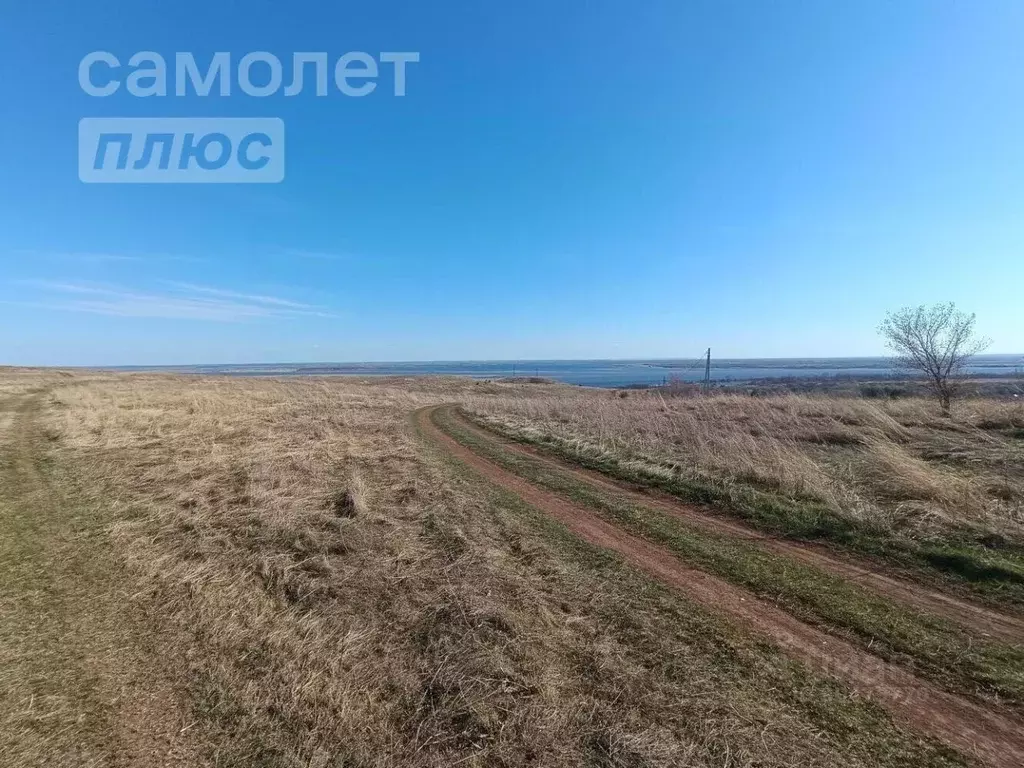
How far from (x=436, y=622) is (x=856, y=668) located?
13.2ft

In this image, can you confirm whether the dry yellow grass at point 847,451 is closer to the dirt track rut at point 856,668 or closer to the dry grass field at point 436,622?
the dry grass field at point 436,622

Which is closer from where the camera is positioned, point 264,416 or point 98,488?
point 98,488

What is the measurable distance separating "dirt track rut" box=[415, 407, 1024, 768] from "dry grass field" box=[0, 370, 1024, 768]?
0.15 meters

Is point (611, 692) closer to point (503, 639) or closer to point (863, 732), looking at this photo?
point (503, 639)

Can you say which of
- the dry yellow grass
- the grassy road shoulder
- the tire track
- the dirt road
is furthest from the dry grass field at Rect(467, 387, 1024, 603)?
the dirt road

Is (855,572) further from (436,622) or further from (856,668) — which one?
(436,622)

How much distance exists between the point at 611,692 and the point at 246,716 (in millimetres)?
2932

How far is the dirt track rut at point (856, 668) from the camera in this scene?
3.27 meters

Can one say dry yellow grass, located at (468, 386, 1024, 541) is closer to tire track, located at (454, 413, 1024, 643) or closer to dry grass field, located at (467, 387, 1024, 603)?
dry grass field, located at (467, 387, 1024, 603)

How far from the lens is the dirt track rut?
3.27 metres

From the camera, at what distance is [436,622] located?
488 centimetres

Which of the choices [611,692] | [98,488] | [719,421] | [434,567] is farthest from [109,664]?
[719,421]

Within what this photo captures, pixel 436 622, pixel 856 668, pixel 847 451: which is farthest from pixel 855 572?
pixel 847 451

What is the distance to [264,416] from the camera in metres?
22.1
